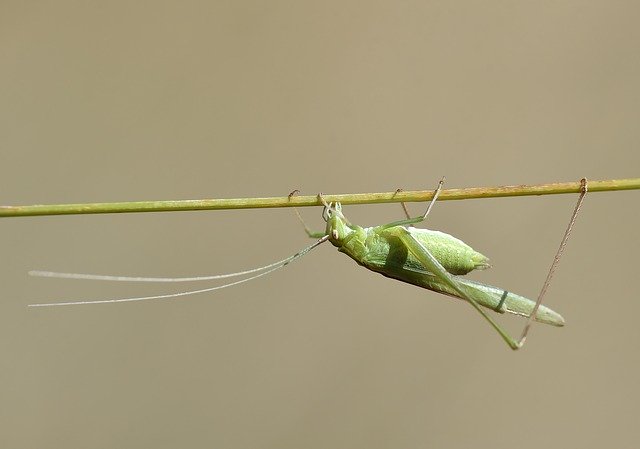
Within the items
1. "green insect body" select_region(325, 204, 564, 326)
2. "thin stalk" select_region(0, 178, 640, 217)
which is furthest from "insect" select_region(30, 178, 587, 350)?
"thin stalk" select_region(0, 178, 640, 217)

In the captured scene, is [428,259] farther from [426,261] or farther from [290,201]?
[290,201]

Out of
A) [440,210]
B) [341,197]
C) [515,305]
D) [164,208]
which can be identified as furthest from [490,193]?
[440,210]

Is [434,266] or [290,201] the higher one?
[434,266]

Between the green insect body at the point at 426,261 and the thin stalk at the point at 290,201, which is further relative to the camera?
the green insect body at the point at 426,261

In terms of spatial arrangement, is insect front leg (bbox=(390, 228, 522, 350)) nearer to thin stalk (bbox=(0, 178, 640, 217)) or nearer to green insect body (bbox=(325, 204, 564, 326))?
green insect body (bbox=(325, 204, 564, 326))

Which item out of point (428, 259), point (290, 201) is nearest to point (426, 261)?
point (428, 259)

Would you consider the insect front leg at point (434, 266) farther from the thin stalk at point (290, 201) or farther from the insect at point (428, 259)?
the thin stalk at point (290, 201)

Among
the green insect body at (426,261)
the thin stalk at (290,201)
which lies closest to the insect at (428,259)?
the green insect body at (426,261)
